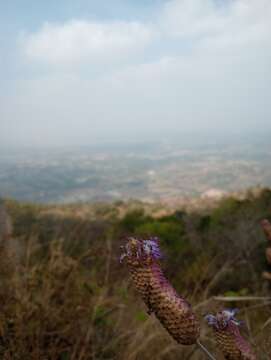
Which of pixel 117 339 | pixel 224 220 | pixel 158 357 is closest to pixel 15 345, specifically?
pixel 117 339

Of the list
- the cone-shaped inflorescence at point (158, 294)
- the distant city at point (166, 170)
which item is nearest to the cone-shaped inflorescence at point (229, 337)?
the cone-shaped inflorescence at point (158, 294)

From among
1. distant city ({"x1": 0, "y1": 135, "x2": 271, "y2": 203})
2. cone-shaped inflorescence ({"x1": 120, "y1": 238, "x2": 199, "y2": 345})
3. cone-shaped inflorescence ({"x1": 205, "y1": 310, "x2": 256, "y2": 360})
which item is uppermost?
cone-shaped inflorescence ({"x1": 120, "y1": 238, "x2": 199, "y2": 345})

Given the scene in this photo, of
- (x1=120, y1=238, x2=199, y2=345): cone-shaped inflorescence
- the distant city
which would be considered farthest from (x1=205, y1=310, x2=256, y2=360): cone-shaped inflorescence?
the distant city

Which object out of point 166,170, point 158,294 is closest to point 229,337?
point 158,294

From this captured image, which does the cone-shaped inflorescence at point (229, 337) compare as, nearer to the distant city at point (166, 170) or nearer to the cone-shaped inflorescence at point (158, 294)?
the cone-shaped inflorescence at point (158, 294)

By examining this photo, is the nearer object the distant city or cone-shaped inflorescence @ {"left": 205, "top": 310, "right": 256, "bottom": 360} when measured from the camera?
cone-shaped inflorescence @ {"left": 205, "top": 310, "right": 256, "bottom": 360}

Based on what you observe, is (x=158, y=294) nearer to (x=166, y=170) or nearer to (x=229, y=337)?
(x=229, y=337)

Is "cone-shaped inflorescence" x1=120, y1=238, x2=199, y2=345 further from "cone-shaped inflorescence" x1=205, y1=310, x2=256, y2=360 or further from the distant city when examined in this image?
the distant city

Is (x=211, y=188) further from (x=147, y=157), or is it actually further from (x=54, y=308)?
(x=54, y=308)
